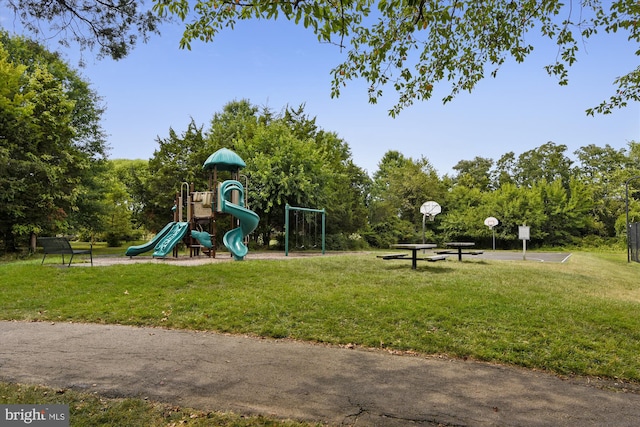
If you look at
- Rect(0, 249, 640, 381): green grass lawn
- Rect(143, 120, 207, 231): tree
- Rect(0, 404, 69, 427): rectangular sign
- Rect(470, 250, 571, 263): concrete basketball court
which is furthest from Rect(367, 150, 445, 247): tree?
Rect(0, 404, 69, 427): rectangular sign

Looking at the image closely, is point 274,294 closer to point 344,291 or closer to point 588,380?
point 344,291

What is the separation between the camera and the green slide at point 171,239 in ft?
48.2

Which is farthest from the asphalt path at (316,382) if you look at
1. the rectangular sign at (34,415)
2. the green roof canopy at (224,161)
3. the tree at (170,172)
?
the tree at (170,172)

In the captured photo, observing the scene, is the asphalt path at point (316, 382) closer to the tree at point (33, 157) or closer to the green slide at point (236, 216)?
the green slide at point (236, 216)

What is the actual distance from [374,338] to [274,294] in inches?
111

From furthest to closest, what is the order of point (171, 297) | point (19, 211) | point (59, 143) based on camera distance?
point (59, 143) < point (19, 211) < point (171, 297)

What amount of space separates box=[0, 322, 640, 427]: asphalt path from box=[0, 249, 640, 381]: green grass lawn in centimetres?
55

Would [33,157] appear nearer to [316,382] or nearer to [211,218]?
[211,218]

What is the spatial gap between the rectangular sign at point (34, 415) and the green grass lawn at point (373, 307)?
298 cm

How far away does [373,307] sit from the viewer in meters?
6.96

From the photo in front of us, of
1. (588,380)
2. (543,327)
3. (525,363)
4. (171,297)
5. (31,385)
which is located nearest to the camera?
(31,385)

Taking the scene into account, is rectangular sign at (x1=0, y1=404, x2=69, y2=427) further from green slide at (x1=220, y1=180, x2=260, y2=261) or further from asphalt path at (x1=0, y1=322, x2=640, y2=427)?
green slide at (x1=220, y1=180, x2=260, y2=261)

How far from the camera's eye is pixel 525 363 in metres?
4.82

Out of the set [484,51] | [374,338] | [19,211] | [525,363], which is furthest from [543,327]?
[19,211]
